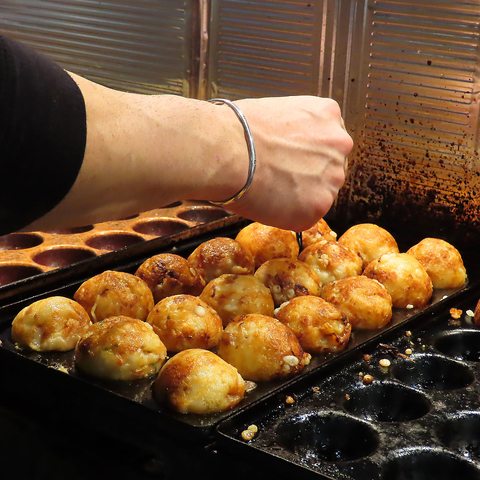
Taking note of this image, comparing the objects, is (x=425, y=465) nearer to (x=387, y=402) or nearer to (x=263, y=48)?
(x=387, y=402)

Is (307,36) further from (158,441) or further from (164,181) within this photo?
(158,441)

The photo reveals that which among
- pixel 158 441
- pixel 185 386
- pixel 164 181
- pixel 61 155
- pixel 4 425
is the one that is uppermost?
pixel 61 155

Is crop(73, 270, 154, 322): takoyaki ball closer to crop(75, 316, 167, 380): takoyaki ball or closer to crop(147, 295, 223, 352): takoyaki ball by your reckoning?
crop(147, 295, 223, 352): takoyaki ball

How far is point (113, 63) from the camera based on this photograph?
12.8 ft

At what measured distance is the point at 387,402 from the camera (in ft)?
6.59

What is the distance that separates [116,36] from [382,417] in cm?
268

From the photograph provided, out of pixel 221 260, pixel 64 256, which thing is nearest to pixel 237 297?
pixel 221 260

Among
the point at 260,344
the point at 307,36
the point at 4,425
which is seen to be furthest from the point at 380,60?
the point at 4,425

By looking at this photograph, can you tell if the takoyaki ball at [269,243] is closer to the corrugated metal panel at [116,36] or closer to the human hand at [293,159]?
the human hand at [293,159]

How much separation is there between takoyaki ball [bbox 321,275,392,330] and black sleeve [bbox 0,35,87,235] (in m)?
1.19

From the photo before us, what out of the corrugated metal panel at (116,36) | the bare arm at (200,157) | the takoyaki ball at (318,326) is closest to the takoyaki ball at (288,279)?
the takoyaki ball at (318,326)

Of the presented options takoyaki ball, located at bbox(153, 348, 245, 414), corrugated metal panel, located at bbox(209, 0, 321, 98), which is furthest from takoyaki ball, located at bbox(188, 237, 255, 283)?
corrugated metal panel, located at bbox(209, 0, 321, 98)

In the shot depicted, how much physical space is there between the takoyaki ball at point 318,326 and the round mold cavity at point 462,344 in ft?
1.11

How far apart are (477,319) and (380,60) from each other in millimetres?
1188
